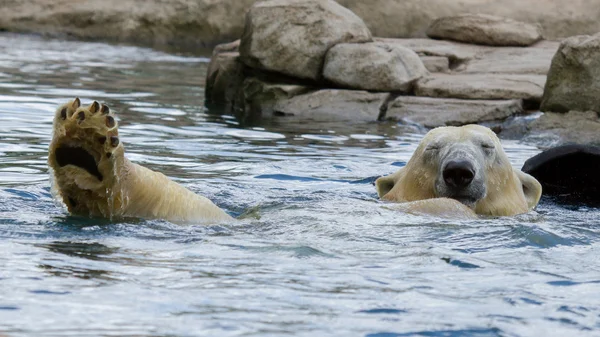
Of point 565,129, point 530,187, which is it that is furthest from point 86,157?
point 565,129

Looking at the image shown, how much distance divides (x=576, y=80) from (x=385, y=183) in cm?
464

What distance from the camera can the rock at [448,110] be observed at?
961 cm

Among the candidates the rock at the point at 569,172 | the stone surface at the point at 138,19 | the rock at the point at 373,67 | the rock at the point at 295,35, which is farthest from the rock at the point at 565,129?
the stone surface at the point at 138,19

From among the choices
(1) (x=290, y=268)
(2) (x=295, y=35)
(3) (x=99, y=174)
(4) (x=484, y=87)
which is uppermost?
(2) (x=295, y=35)

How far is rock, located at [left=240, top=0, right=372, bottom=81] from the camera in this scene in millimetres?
10969

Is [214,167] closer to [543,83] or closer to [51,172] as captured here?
[51,172]

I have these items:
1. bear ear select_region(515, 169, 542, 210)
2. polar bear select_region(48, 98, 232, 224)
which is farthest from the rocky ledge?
polar bear select_region(48, 98, 232, 224)

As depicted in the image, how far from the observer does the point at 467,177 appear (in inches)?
198

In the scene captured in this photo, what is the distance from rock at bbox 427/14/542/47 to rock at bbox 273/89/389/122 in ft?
8.99

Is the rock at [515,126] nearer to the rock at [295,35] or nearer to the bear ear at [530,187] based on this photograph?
the rock at [295,35]

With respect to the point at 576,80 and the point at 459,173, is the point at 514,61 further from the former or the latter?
the point at 459,173

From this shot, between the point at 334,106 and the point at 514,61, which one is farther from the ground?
the point at 514,61

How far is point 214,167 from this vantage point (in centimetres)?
707

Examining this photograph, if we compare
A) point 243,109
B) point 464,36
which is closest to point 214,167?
point 243,109
